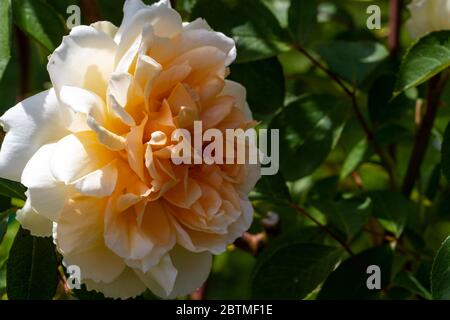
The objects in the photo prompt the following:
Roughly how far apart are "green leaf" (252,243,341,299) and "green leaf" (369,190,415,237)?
0.10 meters

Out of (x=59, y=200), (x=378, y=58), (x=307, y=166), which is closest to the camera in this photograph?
(x=59, y=200)

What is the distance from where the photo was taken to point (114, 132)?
0.85 metres

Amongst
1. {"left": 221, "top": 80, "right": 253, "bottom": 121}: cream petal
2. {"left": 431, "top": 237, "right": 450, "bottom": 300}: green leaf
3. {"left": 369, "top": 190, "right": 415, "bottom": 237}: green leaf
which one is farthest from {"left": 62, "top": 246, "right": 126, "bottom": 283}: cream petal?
{"left": 369, "top": 190, "right": 415, "bottom": 237}: green leaf

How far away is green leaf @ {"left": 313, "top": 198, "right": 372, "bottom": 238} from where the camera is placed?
116 cm

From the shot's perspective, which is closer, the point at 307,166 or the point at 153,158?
the point at 153,158

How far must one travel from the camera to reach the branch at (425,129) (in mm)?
1169

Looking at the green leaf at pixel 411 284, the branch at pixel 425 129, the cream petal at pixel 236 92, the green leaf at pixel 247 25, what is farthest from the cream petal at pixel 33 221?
the branch at pixel 425 129

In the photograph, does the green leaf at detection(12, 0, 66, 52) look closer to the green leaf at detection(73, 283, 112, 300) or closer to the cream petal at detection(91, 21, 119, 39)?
the cream petal at detection(91, 21, 119, 39)

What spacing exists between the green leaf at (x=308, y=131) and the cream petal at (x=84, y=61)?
0.34m

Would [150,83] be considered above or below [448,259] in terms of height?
above

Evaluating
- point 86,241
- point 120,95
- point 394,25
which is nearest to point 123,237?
point 86,241

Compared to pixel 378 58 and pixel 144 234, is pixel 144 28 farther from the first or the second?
pixel 378 58

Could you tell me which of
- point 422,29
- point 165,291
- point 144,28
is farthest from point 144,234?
point 422,29
